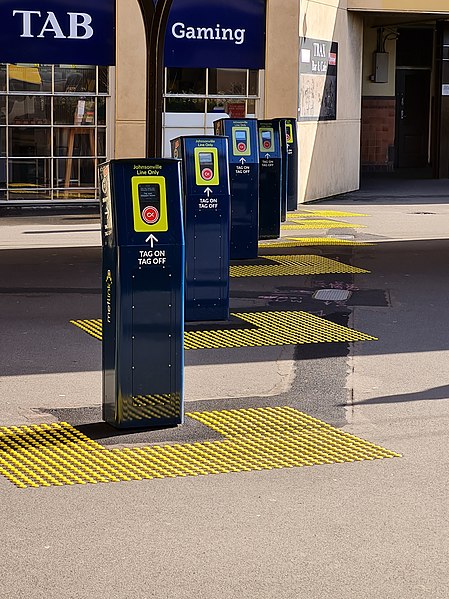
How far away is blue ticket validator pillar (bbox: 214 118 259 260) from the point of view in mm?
13469

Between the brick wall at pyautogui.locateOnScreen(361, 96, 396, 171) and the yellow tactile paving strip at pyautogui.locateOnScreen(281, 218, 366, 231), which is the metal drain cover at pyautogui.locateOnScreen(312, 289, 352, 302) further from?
the brick wall at pyautogui.locateOnScreen(361, 96, 396, 171)

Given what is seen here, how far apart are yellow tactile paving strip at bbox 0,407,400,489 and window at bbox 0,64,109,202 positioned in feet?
42.7

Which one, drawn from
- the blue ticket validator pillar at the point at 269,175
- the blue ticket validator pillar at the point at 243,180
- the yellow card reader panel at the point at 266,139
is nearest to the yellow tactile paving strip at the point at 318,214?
the blue ticket validator pillar at the point at 269,175

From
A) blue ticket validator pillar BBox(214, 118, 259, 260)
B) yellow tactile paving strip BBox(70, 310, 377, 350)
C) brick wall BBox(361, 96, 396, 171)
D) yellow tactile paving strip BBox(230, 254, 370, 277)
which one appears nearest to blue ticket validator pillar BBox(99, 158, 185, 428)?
yellow tactile paving strip BBox(70, 310, 377, 350)

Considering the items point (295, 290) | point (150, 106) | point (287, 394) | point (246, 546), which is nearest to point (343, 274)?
point (295, 290)

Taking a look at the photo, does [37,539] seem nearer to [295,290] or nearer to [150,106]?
[150,106]

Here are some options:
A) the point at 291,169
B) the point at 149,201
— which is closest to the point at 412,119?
the point at 291,169

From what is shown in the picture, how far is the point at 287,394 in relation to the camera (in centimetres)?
789

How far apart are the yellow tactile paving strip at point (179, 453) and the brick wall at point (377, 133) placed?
25.4m

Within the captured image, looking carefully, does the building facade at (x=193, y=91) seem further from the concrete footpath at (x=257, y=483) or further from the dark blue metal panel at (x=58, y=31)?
the concrete footpath at (x=257, y=483)

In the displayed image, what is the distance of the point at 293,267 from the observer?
13.6 meters

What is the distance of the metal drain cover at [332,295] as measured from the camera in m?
11.7

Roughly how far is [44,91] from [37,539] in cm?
1508

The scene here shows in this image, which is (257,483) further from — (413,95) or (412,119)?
(413,95)
